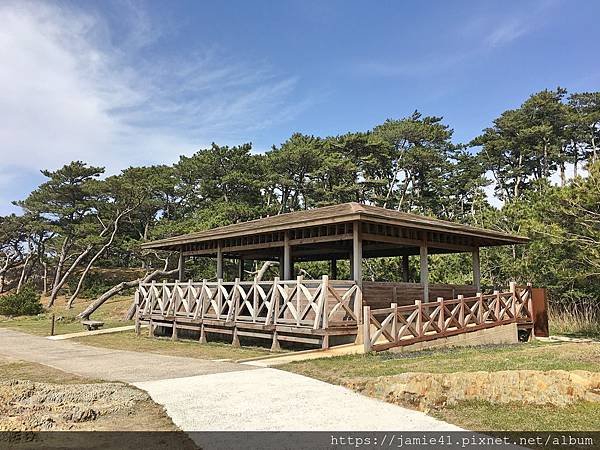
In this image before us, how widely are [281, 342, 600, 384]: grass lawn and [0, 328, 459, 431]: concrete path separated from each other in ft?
2.41

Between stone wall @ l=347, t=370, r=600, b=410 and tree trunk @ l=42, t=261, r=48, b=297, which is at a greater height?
tree trunk @ l=42, t=261, r=48, b=297

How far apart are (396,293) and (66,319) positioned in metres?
18.6

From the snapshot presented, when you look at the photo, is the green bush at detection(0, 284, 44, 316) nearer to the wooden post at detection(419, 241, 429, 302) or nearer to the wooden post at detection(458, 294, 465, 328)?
the wooden post at detection(419, 241, 429, 302)

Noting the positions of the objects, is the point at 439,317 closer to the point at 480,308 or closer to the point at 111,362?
the point at 480,308

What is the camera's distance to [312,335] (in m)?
11.5

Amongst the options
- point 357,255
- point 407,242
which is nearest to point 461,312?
point 407,242

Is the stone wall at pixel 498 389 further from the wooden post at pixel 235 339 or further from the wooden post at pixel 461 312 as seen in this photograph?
the wooden post at pixel 235 339

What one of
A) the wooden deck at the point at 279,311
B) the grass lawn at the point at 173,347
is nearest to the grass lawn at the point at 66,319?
the grass lawn at the point at 173,347

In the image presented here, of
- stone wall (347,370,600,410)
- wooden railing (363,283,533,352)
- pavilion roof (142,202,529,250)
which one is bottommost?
stone wall (347,370,600,410)

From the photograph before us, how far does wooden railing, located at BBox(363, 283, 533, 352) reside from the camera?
10.6m

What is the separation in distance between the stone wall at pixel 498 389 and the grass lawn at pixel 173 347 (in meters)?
5.54

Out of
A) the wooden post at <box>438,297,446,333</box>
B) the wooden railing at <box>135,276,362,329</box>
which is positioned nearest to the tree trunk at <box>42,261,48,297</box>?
the wooden railing at <box>135,276,362,329</box>

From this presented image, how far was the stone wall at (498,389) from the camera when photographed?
5.59 meters

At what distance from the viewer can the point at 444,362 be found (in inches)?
338
